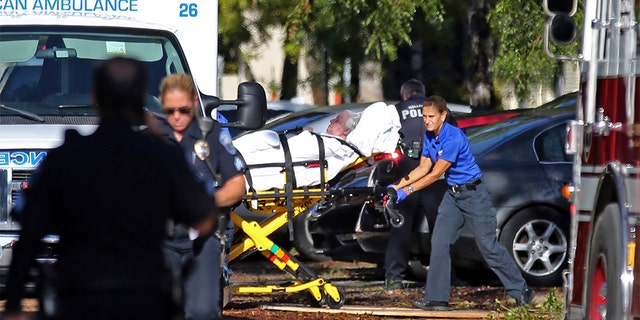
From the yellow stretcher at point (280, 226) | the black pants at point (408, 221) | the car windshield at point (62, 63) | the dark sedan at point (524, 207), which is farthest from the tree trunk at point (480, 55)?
the car windshield at point (62, 63)

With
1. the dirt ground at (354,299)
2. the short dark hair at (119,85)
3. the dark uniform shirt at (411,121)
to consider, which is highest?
the dark uniform shirt at (411,121)

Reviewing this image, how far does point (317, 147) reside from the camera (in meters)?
9.55

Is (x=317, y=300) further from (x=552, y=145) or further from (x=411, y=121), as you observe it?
(x=552, y=145)

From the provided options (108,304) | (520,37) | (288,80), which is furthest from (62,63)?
(288,80)

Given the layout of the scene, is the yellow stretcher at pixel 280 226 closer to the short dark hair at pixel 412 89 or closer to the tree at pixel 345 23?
the short dark hair at pixel 412 89

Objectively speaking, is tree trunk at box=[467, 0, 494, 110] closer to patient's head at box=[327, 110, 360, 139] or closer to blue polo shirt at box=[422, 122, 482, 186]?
blue polo shirt at box=[422, 122, 482, 186]

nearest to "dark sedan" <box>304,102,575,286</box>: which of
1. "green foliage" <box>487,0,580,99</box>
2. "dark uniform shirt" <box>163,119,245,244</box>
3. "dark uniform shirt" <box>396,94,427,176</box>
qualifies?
"dark uniform shirt" <box>396,94,427,176</box>

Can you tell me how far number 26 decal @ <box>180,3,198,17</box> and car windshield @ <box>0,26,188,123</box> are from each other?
2.21 feet

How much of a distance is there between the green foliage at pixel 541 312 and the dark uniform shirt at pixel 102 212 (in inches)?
204

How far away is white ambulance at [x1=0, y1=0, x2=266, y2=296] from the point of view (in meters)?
8.92

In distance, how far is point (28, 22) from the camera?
1022 centimetres

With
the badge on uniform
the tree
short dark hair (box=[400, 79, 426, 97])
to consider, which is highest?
the tree

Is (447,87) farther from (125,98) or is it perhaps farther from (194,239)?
(125,98)

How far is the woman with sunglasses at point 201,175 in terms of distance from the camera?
713 centimetres
